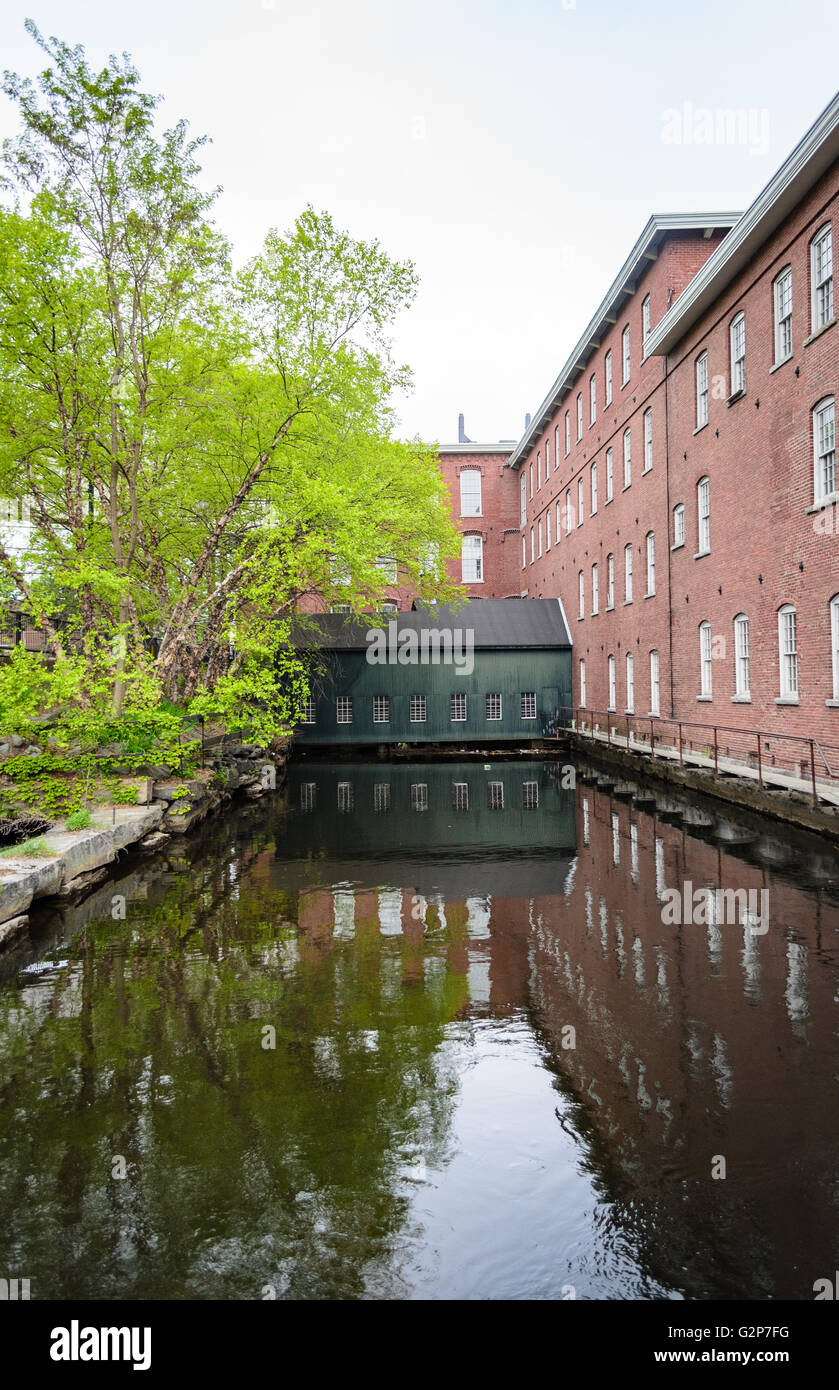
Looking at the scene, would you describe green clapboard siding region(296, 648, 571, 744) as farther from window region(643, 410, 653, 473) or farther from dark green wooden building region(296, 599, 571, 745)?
window region(643, 410, 653, 473)

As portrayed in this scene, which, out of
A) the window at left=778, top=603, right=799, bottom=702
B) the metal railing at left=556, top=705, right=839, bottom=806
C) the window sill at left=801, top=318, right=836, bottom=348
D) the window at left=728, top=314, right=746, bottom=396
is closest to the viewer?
the window sill at left=801, top=318, right=836, bottom=348

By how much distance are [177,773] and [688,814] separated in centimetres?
1016

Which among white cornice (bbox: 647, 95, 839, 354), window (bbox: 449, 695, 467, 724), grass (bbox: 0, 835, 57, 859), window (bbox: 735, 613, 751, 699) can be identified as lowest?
grass (bbox: 0, 835, 57, 859)

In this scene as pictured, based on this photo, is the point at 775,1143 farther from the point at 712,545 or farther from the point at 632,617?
the point at 632,617

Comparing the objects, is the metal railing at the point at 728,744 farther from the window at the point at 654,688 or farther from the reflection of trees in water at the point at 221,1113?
the reflection of trees in water at the point at 221,1113

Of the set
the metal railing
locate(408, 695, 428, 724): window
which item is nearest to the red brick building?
the metal railing

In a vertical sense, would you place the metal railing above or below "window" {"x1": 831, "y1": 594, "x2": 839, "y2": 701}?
below

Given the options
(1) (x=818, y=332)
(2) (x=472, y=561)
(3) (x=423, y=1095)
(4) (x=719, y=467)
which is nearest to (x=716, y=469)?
(4) (x=719, y=467)

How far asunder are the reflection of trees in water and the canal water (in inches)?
0.7

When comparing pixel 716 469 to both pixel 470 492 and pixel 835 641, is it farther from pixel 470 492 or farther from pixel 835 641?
pixel 470 492

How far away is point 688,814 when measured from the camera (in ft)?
50.1

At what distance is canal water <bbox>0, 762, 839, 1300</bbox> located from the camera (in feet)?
11.1
